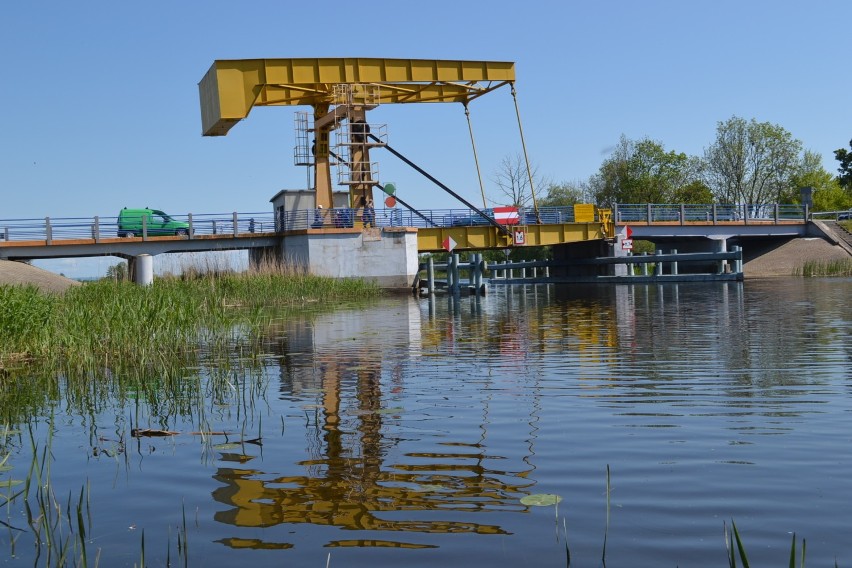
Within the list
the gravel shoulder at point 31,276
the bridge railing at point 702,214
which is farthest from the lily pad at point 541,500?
the bridge railing at point 702,214

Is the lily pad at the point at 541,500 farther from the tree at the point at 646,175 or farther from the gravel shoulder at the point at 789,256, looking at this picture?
the tree at the point at 646,175

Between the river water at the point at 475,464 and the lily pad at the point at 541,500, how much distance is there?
2.5 inches

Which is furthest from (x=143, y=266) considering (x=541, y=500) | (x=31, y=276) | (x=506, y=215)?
(x=541, y=500)

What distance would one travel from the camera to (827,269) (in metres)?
45.7

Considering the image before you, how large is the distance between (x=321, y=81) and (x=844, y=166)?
4853 cm

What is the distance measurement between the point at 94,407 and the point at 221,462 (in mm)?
2652

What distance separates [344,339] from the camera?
1424 centimetres

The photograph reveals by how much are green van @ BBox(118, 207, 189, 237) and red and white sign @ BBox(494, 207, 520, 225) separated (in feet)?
41.5

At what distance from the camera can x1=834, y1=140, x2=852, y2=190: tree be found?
68.1 m

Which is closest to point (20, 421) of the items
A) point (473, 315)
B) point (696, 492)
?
point (696, 492)

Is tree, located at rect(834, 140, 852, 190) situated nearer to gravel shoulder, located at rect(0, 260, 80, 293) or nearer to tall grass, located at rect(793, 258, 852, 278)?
tall grass, located at rect(793, 258, 852, 278)

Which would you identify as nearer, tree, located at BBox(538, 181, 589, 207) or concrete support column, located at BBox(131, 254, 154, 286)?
concrete support column, located at BBox(131, 254, 154, 286)

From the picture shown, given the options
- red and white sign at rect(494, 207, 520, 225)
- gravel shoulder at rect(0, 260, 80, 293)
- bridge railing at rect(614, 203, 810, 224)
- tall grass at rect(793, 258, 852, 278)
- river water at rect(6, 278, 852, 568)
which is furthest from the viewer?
bridge railing at rect(614, 203, 810, 224)

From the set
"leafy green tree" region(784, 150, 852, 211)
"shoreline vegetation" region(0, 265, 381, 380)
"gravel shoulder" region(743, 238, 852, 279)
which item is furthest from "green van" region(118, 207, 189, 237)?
"leafy green tree" region(784, 150, 852, 211)
